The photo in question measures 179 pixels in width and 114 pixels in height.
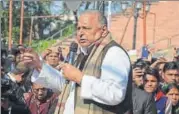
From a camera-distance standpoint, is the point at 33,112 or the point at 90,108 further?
the point at 33,112

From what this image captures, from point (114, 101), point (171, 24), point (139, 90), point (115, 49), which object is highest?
point (115, 49)

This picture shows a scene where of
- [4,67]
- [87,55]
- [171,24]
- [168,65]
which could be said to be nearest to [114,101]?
[87,55]

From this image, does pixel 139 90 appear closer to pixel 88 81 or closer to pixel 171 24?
pixel 88 81

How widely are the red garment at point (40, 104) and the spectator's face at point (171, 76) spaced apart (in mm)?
1388

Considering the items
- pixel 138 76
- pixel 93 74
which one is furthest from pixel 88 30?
pixel 138 76

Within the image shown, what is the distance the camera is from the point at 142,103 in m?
5.07

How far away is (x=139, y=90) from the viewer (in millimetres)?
5141

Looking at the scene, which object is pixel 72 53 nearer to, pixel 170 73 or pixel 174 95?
pixel 174 95

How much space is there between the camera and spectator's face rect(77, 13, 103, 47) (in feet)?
12.1

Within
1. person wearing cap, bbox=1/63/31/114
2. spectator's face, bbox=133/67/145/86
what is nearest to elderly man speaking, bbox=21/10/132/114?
person wearing cap, bbox=1/63/31/114

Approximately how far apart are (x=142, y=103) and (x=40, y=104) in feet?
3.28

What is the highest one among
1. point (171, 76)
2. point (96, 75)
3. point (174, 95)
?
point (96, 75)

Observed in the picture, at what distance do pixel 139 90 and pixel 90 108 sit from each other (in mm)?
1565

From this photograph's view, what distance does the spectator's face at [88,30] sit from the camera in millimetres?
3695
